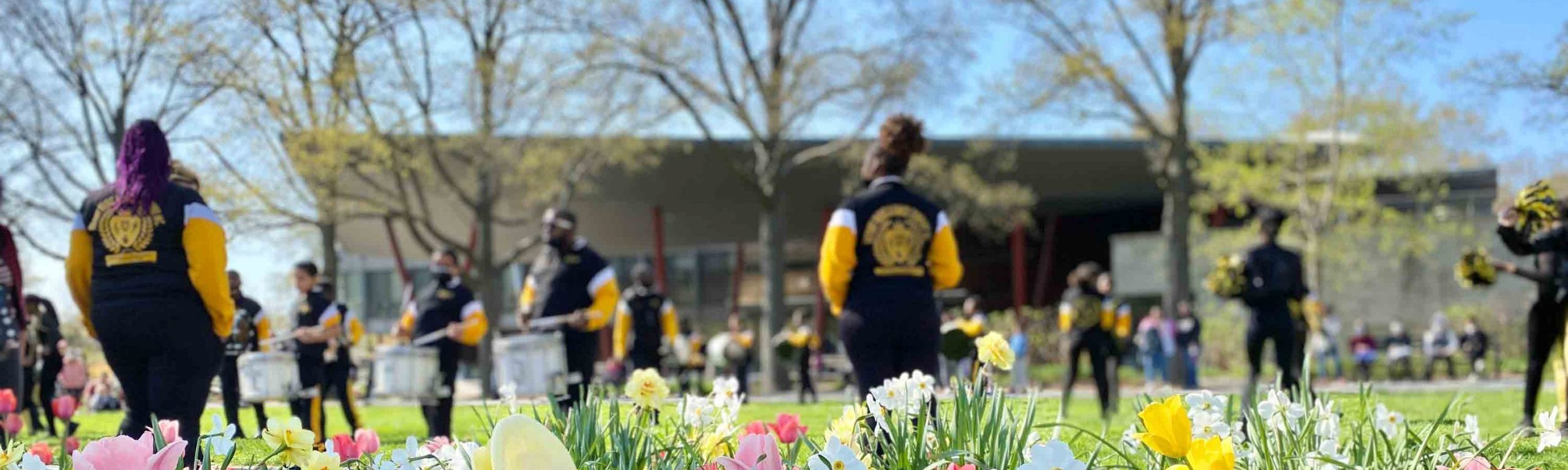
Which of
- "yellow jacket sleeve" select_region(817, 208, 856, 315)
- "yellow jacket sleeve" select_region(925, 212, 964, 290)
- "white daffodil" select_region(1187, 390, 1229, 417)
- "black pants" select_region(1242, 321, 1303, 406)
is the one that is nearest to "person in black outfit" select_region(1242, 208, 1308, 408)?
"black pants" select_region(1242, 321, 1303, 406)

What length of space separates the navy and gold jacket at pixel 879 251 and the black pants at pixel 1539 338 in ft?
11.0

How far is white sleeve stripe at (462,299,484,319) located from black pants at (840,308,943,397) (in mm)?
4614

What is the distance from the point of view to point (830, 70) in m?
22.1

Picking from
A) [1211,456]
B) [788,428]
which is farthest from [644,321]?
[1211,456]

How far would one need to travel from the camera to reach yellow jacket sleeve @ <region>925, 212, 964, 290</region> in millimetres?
6379

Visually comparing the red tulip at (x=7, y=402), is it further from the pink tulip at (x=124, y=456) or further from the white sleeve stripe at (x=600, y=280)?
the pink tulip at (x=124, y=456)

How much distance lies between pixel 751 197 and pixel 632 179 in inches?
200

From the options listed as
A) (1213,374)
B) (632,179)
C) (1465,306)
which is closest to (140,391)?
(1213,374)

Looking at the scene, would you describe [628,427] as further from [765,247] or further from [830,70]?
[765,247]

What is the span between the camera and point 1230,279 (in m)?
9.42

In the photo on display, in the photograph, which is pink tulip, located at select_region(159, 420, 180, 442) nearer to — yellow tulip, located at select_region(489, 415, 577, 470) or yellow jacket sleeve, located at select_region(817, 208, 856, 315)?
yellow tulip, located at select_region(489, 415, 577, 470)

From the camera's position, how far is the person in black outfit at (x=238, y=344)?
20.9ft

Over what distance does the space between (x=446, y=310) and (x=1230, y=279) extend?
5.37 m

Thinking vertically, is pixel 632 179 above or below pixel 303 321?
above
